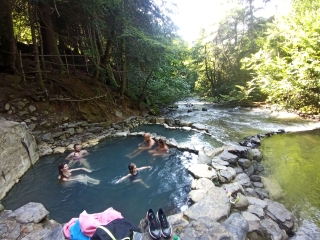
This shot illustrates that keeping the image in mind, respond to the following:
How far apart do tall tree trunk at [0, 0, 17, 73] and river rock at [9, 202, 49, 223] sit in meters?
5.71

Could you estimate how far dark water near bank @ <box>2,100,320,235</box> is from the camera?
3.41 metres

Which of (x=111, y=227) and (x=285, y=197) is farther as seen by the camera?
(x=285, y=197)

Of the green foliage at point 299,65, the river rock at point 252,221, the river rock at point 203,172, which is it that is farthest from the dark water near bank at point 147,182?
the green foliage at point 299,65

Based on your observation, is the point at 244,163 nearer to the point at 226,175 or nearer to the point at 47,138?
the point at 226,175

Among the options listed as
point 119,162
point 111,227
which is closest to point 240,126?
point 119,162

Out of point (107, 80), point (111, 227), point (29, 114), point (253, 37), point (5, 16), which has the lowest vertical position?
point (111, 227)

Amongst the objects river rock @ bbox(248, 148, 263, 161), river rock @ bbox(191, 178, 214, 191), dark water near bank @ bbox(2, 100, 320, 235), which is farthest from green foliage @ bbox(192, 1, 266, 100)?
river rock @ bbox(191, 178, 214, 191)

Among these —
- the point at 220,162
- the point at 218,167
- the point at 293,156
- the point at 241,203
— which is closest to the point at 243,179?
the point at 218,167

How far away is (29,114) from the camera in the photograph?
250 inches

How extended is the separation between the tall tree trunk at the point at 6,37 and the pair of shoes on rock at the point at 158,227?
7.06 m

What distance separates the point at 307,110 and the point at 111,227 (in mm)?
10898

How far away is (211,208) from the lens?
2820 millimetres

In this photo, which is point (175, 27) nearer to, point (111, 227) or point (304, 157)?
point (304, 157)

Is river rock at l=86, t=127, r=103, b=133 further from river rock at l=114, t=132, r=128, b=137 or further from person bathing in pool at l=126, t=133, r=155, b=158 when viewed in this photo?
person bathing in pool at l=126, t=133, r=155, b=158
